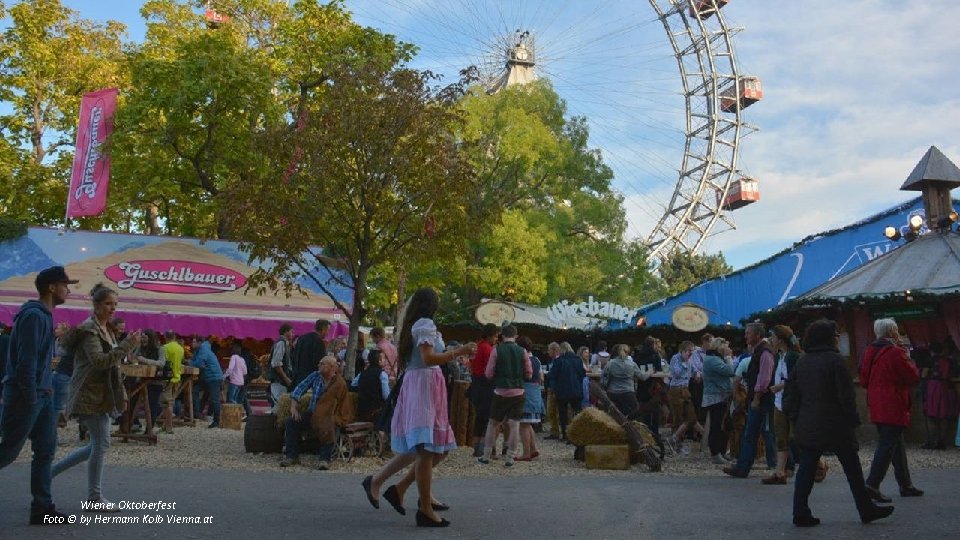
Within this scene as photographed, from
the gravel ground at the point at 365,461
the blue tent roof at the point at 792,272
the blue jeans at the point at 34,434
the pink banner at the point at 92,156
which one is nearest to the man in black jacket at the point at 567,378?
the gravel ground at the point at 365,461

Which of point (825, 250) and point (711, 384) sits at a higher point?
point (825, 250)

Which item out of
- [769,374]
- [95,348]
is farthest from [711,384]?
[95,348]

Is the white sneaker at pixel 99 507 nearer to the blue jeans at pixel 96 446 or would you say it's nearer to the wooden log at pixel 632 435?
the blue jeans at pixel 96 446

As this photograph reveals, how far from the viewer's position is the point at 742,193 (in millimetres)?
60469

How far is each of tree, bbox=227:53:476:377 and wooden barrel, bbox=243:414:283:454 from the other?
2360 mm

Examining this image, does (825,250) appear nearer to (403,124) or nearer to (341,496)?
(403,124)

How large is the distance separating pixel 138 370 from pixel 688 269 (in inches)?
1808

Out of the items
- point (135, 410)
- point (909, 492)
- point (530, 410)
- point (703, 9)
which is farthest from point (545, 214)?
point (703, 9)

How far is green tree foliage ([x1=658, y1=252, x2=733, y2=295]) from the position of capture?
5344cm

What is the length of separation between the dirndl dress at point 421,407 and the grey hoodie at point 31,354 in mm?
2266

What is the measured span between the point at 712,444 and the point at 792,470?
4.84ft

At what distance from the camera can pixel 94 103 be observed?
24.8 m

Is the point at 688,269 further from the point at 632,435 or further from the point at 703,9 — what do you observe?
the point at 632,435

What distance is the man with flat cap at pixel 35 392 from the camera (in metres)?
5.67
